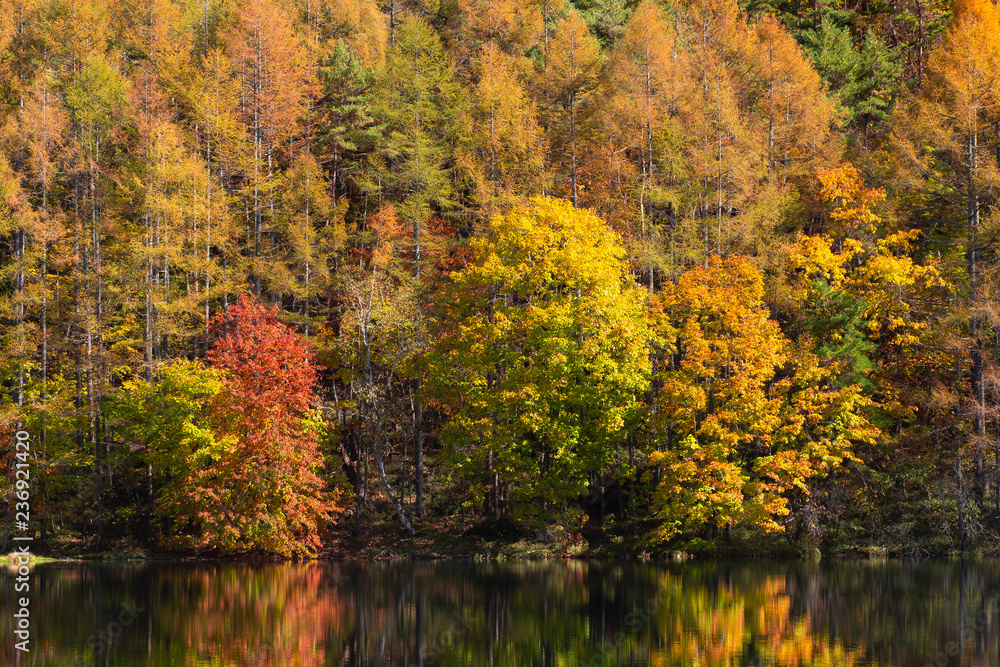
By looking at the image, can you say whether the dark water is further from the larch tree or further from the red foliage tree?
the larch tree

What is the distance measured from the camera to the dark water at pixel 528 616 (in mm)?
17922

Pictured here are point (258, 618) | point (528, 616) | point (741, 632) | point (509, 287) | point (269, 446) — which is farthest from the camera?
point (509, 287)

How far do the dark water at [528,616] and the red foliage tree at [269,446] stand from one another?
157 inches

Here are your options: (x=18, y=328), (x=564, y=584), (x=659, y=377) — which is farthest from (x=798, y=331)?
(x=18, y=328)

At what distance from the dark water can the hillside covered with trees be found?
15.1 ft

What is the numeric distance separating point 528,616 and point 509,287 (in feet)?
59.7

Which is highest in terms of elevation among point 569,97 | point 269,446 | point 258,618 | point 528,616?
point 569,97

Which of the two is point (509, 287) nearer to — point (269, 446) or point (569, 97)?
point (269, 446)

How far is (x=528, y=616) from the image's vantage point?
886 inches

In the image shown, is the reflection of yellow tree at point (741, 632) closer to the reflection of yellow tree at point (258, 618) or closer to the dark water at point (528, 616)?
the dark water at point (528, 616)

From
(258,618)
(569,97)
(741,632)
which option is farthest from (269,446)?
(741,632)

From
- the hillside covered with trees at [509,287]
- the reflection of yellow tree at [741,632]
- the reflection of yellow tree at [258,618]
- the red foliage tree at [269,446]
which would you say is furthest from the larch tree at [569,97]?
the reflection of yellow tree at [741,632]

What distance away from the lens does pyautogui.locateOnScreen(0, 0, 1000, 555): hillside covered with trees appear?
36.8 metres

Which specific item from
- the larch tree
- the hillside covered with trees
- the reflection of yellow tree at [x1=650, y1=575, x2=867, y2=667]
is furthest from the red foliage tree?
the reflection of yellow tree at [x1=650, y1=575, x2=867, y2=667]
